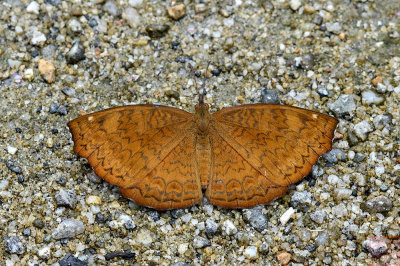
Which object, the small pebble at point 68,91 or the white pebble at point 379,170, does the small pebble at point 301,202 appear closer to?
the white pebble at point 379,170

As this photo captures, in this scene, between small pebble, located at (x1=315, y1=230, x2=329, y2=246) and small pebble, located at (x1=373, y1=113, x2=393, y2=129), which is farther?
small pebble, located at (x1=373, y1=113, x2=393, y2=129)

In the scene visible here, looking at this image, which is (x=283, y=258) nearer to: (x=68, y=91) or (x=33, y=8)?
(x=68, y=91)

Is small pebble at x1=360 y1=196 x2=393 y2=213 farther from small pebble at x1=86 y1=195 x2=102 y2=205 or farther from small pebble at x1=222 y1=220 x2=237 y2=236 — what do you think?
small pebble at x1=86 y1=195 x2=102 y2=205

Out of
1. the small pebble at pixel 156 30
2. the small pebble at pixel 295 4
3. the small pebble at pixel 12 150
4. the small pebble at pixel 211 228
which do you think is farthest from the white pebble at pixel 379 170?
the small pebble at pixel 12 150

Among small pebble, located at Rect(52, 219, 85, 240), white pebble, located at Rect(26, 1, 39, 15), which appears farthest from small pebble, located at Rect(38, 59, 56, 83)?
small pebble, located at Rect(52, 219, 85, 240)

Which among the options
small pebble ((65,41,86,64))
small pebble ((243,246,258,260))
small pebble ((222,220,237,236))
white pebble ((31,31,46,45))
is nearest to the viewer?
small pebble ((243,246,258,260))

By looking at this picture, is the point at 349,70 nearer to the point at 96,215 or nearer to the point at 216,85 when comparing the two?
the point at 216,85

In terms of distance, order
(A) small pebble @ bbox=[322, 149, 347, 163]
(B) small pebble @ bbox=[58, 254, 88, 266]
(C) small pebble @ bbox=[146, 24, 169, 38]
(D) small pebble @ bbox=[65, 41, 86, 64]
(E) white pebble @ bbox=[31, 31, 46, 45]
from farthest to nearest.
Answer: (C) small pebble @ bbox=[146, 24, 169, 38]
(E) white pebble @ bbox=[31, 31, 46, 45]
(D) small pebble @ bbox=[65, 41, 86, 64]
(A) small pebble @ bbox=[322, 149, 347, 163]
(B) small pebble @ bbox=[58, 254, 88, 266]

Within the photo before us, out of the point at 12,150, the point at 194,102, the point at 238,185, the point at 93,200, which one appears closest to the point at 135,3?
the point at 194,102
